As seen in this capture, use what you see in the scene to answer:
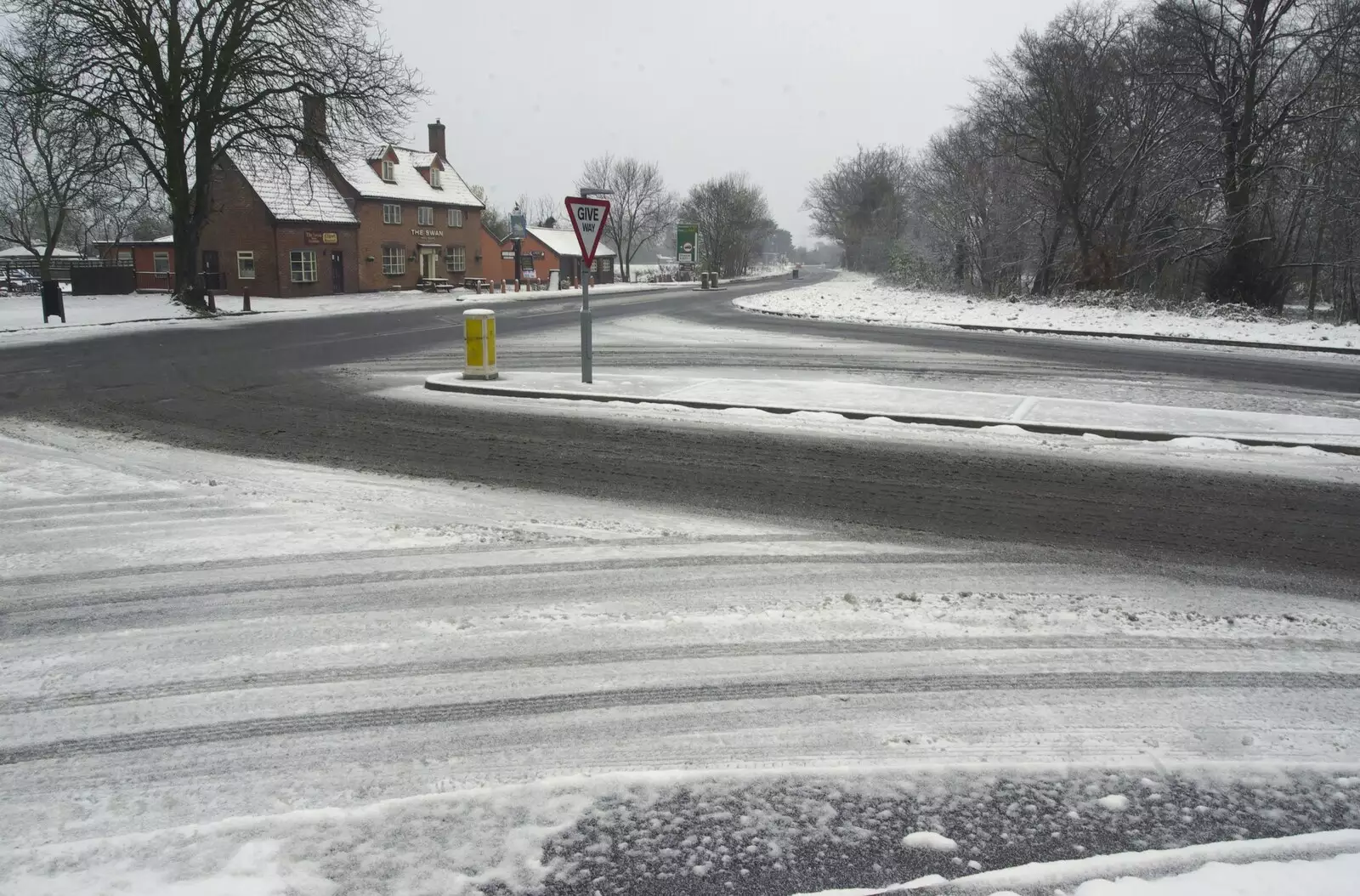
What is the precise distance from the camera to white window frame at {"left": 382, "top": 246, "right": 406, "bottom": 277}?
4847 centimetres

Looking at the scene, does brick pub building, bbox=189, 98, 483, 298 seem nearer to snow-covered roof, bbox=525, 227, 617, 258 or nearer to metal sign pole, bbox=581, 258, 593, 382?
snow-covered roof, bbox=525, 227, 617, 258

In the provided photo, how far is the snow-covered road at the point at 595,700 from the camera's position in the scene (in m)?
3.03

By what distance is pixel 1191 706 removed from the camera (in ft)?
13.1

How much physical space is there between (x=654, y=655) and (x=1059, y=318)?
24.3 m

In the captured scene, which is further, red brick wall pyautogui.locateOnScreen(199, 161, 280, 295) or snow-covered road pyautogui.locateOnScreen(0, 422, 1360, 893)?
red brick wall pyautogui.locateOnScreen(199, 161, 280, 295)

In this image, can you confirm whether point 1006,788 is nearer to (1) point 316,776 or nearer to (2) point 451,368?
(1) point 316,776

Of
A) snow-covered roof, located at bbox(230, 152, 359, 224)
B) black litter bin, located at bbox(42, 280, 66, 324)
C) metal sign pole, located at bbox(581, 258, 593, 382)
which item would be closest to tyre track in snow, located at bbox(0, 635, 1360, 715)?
metal sign pole, located at bbox(581, 258, 593, 382)

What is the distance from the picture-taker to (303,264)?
42.7 metres

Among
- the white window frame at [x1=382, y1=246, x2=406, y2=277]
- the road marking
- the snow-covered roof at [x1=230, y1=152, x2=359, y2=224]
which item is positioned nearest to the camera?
the road marking

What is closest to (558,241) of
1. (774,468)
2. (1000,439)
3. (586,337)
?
(586,337)

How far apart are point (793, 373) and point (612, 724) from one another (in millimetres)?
11575

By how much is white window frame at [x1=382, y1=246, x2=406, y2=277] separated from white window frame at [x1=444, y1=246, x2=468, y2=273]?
4345mm

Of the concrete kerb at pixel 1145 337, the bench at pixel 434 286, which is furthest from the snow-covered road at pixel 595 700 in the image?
the bench at pixel 434 286

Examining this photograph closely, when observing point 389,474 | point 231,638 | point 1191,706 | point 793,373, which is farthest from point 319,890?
point 793,373
